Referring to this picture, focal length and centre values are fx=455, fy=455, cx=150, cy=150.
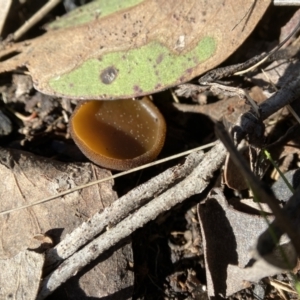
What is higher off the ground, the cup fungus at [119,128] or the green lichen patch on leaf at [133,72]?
the green lichen patch on leaf at [133,72]

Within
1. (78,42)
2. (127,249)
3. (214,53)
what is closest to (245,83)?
(214,53)

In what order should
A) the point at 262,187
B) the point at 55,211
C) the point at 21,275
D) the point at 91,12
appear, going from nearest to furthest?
1. the point at 262,187
2. the point at 21,275
3. the point at 55,211
4. the point at 91,12

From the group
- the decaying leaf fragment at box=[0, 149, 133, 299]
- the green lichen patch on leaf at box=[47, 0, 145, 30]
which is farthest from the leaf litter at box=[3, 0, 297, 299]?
the green lichen patch on leaf at box=[47, 0, 145, 30]

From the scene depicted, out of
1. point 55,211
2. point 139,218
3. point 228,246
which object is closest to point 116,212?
point 139,218

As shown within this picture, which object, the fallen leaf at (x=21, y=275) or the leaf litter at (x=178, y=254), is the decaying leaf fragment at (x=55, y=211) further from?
the leaf litter at (x=178, y=254)

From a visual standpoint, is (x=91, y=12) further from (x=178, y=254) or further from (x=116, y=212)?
(x=178, y=254)

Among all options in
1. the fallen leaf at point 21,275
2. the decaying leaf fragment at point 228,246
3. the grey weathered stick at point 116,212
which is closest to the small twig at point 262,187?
the decaying leaf fragment at point 228,246
